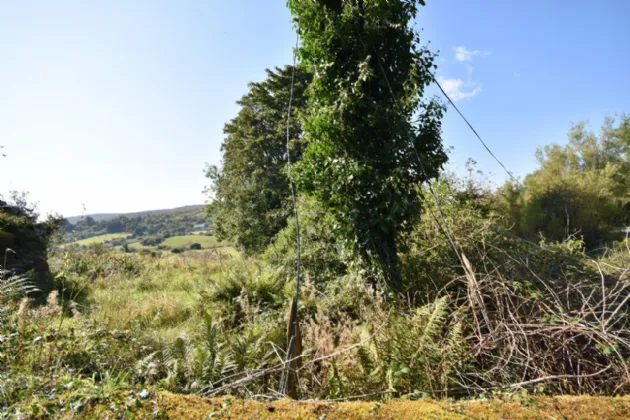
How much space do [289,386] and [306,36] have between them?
5.00 meters

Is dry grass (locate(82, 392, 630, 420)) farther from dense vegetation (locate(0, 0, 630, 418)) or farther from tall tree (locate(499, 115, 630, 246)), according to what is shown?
tall tree (locate(499, 115, 630, 246))

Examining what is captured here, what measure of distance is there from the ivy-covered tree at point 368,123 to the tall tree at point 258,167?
377 inches

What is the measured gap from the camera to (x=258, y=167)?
680 inches

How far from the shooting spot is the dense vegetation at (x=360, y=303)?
6.94 feet

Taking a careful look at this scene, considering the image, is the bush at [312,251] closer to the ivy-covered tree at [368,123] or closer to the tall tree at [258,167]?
the ivy-covered tree at [368,123]

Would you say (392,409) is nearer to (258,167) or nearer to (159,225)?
(258,167)

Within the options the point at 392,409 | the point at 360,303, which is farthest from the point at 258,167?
the point at 392,409

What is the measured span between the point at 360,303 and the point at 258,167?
14.6m

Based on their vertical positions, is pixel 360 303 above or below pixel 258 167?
below

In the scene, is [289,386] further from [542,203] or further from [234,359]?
[542,203]

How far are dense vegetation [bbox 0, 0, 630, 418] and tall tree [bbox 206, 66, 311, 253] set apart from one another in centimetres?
649

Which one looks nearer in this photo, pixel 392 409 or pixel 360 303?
pixel 392 409

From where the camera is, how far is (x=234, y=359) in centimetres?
315

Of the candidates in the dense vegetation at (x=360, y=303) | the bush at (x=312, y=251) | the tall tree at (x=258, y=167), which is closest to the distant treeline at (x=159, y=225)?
the tall tree at (x=258, y=167)
